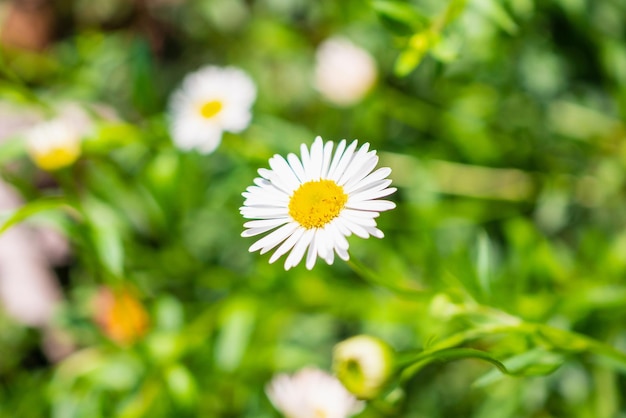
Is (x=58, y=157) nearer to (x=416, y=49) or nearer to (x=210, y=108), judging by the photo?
(x=210, y=108)

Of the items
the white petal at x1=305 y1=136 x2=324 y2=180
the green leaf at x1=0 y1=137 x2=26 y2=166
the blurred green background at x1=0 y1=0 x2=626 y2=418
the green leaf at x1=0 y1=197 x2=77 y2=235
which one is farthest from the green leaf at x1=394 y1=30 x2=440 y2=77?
the green leaf at x1=0 y1=137 x2=26 y2=166

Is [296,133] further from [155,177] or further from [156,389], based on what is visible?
[156,389]

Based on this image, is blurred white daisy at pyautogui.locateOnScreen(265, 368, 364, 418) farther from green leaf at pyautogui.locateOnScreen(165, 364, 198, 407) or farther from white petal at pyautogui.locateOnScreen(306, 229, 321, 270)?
white petal at pyautogui.locateOnScreen(306, 229, 321, 270)

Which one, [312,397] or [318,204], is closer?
[318,204]

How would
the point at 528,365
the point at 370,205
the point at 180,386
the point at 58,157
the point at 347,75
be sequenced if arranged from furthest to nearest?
the point at 347,75
the point at 58,157
the point at 180,386
the point at 528,365
the point at 370,205

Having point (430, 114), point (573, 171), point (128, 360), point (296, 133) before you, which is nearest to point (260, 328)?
point (128, 360)

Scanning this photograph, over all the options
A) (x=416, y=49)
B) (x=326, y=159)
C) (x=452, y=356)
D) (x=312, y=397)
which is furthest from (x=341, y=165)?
(x=312, y=397)
